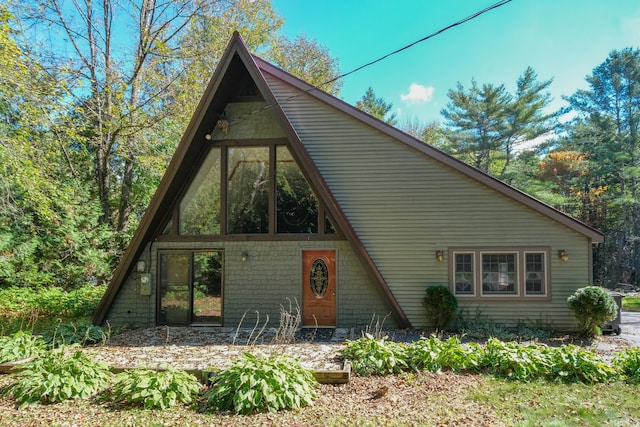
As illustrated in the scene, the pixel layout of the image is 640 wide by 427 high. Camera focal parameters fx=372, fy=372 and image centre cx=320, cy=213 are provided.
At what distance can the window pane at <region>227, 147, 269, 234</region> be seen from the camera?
8969mm

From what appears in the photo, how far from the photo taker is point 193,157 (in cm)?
887

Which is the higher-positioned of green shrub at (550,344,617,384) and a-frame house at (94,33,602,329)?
a-frame house at (94,33,602,329)

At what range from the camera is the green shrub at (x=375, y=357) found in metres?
5.43

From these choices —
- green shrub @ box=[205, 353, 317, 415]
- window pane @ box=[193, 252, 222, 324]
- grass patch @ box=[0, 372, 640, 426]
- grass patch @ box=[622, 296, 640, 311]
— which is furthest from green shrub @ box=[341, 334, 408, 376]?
grass patch @ box=[622, 296, 640, 311]

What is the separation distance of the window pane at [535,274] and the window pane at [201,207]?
732 centimetres

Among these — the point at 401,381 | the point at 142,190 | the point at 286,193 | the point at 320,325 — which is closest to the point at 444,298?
the point at 320,325

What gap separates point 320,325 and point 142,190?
11.9 metres

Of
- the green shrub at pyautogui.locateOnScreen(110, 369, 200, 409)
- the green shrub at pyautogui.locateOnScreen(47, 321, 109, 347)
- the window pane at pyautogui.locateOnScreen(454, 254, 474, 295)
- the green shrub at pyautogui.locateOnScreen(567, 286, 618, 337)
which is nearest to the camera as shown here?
the green shrub at pyautogui.locateOnScreen(110, 369, 200, 409)

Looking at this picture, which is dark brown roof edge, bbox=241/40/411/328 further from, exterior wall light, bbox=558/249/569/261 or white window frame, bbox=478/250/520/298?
exterior wall light, bbox=558/249/569/261

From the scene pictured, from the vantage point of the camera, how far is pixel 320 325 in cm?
876

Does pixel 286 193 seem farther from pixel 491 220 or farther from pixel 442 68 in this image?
pixel 442 68

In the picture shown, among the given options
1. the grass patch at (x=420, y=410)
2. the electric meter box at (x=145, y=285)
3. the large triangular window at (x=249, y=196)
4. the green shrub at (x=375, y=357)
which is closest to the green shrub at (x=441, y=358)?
the green shrub at (x=375, y=357)

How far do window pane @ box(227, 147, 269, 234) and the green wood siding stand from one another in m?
1.31

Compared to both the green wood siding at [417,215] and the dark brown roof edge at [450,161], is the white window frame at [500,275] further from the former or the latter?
the dark brown roof edge at [450,161]
